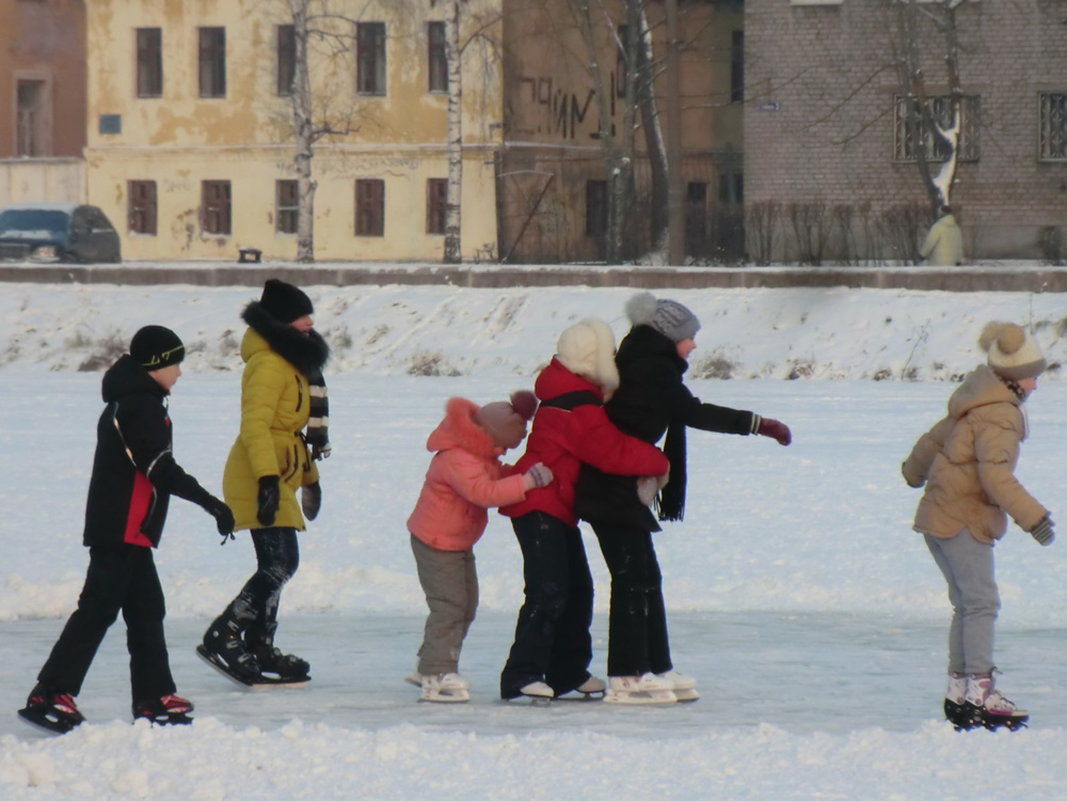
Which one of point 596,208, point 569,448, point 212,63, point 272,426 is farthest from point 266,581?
point 212,63

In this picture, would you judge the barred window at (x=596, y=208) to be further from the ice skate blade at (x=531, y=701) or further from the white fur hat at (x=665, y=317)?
the white fur hat at (x=665, y=317)

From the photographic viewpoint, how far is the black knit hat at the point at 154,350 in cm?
743

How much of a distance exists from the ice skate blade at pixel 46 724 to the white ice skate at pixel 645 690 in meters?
1.90

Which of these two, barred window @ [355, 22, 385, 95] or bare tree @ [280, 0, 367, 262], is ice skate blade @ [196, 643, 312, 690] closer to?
bare tree @ [280, 0, 367, 262]

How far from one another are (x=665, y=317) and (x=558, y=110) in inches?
1529

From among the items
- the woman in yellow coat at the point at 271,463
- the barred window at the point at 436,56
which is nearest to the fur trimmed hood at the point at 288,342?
the woman in yellow coat at the point at 271,463

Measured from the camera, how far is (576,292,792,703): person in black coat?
7797 millimetres

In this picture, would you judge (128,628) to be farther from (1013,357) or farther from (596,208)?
(596,208)

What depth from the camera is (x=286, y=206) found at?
4712 centimetres

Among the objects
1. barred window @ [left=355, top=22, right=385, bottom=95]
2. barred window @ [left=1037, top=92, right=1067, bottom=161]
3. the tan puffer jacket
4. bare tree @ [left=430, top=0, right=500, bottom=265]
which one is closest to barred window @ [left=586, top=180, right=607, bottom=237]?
barred window @ [left=355, top=22, right=385, bottom=95]

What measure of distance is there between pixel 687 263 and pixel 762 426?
2983 cm

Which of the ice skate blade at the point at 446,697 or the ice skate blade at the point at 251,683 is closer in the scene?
the ice skate blade at the point at 446,697

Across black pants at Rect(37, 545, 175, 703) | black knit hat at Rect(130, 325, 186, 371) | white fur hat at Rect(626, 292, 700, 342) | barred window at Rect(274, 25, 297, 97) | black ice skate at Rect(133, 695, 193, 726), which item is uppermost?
barred window at Rect(274, 25, 297, 97)

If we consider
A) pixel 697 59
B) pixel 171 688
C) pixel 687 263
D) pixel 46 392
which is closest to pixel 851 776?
pixel 171 688
